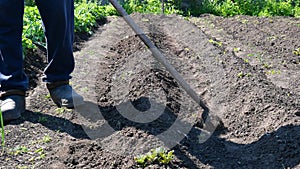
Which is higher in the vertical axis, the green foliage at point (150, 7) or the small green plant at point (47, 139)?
the small green plant at point (47, 139)

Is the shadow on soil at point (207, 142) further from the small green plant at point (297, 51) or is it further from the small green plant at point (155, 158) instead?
the small green plant at point (297, 51)

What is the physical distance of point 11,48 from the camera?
3594 millimetres

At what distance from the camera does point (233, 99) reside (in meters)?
4.28

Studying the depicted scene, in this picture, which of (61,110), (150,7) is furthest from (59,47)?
(150,7)

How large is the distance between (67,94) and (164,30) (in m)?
3.25

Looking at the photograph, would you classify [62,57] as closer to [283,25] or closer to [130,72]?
[130,72]

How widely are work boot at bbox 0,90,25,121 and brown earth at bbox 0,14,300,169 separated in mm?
55

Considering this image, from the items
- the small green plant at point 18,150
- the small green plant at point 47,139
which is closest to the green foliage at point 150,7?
the small green plant at point 47,139

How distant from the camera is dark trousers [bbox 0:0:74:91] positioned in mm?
3520

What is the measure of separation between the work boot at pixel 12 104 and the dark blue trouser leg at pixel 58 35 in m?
0.30

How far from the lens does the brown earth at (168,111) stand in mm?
3086

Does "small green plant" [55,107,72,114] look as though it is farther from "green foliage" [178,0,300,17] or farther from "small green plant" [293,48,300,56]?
"green foliage" [178,0,300,17]

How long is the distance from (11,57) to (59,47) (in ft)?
1.13

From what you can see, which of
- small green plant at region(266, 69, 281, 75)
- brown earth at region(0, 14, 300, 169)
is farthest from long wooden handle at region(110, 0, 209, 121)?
small green plant at region(266, 69, 281, 75)
